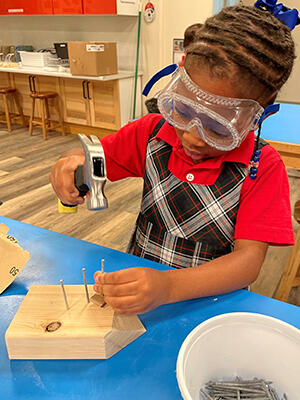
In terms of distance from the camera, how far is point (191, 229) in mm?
1021

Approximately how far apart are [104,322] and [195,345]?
0.20 metres

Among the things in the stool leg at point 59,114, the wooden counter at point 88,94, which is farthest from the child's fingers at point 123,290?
the stool leg at point 59,114

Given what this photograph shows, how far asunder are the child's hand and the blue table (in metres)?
0.06

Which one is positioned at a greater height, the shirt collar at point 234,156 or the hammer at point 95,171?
the hammer at point 95,171

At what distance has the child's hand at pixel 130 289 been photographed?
670 mm

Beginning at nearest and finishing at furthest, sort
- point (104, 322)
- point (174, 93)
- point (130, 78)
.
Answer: point (104, 322) → point (174, 93) → point (130, 78)

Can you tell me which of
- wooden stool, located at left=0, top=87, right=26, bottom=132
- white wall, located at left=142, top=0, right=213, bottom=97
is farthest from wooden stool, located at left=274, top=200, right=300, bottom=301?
wooden stool, located at left=0, top=87, right=26, bottom=132

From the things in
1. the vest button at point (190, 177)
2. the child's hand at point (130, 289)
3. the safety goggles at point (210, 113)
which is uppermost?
the safety goggles at point (210, 113)

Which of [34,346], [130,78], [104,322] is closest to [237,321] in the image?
[104,322]

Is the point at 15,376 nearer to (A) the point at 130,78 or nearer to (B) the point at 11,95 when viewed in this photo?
(A) the point at 130,78

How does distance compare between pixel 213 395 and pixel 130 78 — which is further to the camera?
pixel 130 78

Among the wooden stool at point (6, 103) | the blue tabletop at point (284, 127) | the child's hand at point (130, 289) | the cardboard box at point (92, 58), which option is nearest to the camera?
the child's hand at point (130, 289)

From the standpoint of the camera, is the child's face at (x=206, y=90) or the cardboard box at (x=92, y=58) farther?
the cardboard box at (x=92, y=58)

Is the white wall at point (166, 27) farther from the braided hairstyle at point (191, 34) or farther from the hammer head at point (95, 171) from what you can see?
the hammer head at point (95, 171)
